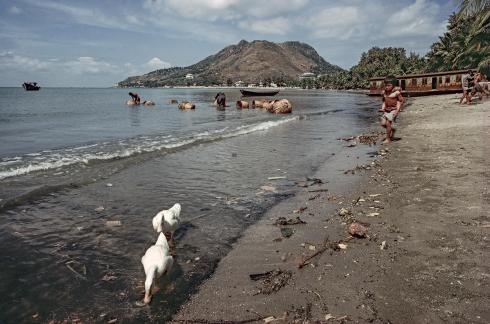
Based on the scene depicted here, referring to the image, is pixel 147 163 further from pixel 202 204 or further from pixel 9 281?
pixel 9 281

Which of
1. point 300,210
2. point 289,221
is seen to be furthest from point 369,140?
point 289,221

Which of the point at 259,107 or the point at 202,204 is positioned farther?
the point at 259,107

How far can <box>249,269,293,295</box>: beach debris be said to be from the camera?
429 centimetres

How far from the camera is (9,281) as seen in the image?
4.73 metres

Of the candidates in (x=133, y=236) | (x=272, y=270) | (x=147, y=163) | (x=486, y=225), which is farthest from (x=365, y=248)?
(x=147, y=163)

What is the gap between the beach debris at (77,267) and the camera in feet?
15.9

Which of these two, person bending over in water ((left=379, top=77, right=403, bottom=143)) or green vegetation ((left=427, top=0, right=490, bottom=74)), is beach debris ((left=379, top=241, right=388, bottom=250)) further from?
green vegetation ((left=427, top=0, right=490, bottom=74))

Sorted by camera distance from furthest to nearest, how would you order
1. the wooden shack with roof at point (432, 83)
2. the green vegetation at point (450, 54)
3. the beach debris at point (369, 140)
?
the wooden shack with roof at point (432, 83) → the green vegetation at point (450, 54) → the beach debris at point (369, 140)

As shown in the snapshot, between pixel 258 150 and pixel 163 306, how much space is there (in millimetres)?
11152

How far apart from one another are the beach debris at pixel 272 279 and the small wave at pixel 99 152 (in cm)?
903

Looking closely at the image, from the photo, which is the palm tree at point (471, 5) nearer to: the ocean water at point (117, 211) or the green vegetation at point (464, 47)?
the green vegetation at point (464, 47)

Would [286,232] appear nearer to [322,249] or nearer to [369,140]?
[322,249]

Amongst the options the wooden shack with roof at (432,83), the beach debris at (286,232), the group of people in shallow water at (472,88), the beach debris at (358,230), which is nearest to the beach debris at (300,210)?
the beach debris at (286,232)

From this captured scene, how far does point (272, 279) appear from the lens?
453cm
